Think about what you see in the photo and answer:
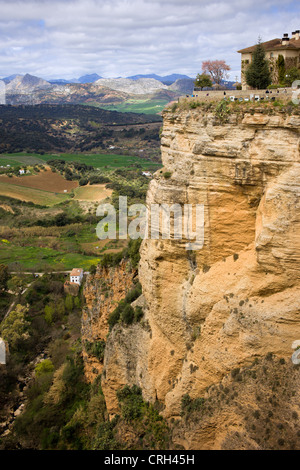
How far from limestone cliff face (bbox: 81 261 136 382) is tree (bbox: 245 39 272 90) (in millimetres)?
12990

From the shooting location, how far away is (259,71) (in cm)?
1991

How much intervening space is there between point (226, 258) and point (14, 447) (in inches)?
819

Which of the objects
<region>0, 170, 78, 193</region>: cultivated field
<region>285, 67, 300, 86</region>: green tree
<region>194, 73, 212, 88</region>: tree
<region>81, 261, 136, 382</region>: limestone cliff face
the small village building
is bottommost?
<region>81, 261, 136, 382</region>: limestone cliff face

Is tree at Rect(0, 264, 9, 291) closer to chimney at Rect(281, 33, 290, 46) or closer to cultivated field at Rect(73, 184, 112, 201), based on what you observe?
cultivated field at Rect(73, 184, 112, 201)

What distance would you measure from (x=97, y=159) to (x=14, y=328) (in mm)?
95119

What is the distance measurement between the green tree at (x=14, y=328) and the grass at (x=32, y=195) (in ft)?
178

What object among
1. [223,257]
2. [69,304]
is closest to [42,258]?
[69,304]

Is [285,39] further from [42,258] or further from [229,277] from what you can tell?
[42,258]

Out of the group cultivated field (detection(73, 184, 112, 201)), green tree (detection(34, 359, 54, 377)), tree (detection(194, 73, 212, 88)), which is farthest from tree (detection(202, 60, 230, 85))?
cultivated field (detection(73, 184, 112, 201))

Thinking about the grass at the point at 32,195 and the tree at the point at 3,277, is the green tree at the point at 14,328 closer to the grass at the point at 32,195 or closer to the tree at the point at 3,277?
the tree at the point at 3,277

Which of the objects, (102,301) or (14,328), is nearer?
(102,301)

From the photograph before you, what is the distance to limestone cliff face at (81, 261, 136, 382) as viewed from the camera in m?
25.8

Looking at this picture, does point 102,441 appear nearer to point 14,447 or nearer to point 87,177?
point 14,447

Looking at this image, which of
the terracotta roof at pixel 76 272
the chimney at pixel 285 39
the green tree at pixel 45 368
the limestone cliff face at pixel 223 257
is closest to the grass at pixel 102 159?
the terracotta roof at pixel 76 272
